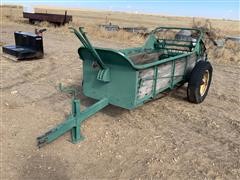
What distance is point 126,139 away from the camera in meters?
4.38

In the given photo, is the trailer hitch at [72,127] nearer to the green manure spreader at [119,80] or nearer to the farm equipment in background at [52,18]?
the green manure spreader at [119,80]

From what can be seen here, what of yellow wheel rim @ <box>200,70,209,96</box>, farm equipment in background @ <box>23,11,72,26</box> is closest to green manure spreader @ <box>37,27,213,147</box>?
yellow wheel rim @ <box>200,70,209,96</box>

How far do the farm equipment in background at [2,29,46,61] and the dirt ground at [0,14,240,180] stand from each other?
Result: 238 cm

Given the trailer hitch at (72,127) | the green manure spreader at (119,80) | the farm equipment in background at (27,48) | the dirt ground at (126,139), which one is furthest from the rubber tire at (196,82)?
the farm equipment in background at (27,48)

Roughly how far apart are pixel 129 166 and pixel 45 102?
8.65 feet

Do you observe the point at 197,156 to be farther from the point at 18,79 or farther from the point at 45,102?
→ the point at 18,79

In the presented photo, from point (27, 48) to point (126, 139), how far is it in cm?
628

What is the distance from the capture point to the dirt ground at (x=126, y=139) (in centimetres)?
365

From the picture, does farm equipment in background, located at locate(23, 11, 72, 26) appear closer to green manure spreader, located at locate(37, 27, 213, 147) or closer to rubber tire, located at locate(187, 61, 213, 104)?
green manure spreader, located at locate(37, 27, 213, 147)

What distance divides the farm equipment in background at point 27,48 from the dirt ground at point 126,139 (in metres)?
2.38

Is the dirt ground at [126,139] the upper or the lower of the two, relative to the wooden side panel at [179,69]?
lower

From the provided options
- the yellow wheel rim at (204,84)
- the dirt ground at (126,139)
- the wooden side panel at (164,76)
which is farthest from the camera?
the yellow wheel rim at (204,84)

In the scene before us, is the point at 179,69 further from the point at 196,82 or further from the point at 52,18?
the point at 52,18

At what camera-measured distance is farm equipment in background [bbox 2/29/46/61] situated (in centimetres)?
898
